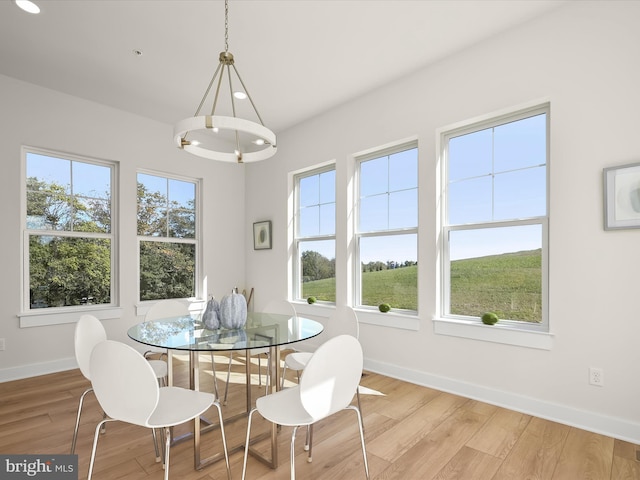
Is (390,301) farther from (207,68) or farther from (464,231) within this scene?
(207,68)

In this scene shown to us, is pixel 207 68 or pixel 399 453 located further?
pixel 207 68

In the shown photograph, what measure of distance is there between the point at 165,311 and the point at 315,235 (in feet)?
7.11

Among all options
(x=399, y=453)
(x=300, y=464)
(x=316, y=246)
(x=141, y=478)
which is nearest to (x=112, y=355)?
(x=141, y=478)

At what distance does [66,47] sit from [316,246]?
10.7 ft

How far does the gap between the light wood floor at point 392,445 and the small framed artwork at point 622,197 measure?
4.75 feet

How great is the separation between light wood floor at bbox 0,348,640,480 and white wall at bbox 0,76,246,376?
801mm

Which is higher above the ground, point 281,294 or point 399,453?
point 281,294

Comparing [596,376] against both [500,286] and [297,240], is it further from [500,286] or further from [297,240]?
[297,240]

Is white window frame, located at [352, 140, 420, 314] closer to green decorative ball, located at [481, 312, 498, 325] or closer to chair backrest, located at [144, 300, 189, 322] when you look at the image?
green decorative ball, located at [481, 312, 498, 325]

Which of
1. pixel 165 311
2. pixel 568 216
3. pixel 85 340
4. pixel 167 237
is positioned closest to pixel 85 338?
pixel 85 340

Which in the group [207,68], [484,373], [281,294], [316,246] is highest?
[207,68]

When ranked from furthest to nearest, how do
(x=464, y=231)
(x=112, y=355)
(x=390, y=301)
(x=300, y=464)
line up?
1. (x=390, y=301)
2. (x=464, y=231)
3. (x=300, y=464)
4. (x=112, y=355)

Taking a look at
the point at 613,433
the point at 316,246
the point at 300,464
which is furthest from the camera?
the point at 316,246

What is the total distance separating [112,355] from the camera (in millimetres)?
1465
